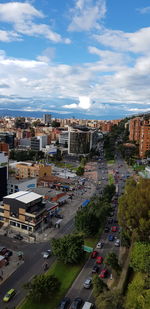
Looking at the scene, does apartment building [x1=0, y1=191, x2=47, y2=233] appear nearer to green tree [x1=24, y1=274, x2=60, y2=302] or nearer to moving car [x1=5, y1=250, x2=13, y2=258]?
moving car [x1=5, y1=250, x2=13, y2=258]

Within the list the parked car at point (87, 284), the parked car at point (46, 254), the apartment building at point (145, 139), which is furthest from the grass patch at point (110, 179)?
the parked car at point (87, 284)

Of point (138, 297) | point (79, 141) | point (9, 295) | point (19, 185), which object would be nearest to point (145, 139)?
point (79, 141)

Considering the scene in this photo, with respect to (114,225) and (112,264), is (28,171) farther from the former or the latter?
(112,264)

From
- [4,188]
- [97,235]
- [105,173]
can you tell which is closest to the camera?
[97,235]

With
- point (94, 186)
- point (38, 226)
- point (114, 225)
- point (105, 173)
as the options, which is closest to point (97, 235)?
point (114, 225)

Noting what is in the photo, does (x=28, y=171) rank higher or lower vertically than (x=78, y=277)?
higher
